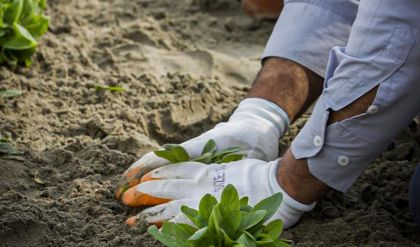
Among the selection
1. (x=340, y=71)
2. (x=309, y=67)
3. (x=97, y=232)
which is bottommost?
(x=97, y=232)

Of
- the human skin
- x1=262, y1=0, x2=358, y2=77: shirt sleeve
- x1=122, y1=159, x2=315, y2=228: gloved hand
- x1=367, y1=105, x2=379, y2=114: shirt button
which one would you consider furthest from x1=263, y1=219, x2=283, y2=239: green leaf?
x1=262, y1=0, x2=358, y2=77: shirt sleeve

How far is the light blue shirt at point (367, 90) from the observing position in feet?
5.96

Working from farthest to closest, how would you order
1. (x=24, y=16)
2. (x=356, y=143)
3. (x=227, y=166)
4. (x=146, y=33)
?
(x=146, y=33), (x=24, y=16), (x=227, y=166), (x=356, y=143)

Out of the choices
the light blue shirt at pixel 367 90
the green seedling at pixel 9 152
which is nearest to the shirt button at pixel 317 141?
the light blue shirt at pixel 367 90

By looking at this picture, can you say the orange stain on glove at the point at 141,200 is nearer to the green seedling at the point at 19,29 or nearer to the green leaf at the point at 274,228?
the green leaf at the point at 274,228

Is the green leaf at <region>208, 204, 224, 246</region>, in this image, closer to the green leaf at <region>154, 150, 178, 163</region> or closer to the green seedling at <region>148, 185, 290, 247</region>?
the green seedling at <region>148, 185, 290, 247</region>

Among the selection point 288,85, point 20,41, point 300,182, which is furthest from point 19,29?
point 300,182

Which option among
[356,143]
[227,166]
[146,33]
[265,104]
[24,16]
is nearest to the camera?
[356,143]

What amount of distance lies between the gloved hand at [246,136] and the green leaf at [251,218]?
0.47 metres

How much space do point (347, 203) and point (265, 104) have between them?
15.5 inches

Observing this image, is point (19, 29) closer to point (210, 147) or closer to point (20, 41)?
point (20, 41)

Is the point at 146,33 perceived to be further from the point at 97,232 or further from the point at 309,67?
the point at 97,232

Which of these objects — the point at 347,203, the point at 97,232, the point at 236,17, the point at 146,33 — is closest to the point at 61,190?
the point at 97,232

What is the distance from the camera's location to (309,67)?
237 centimetres
